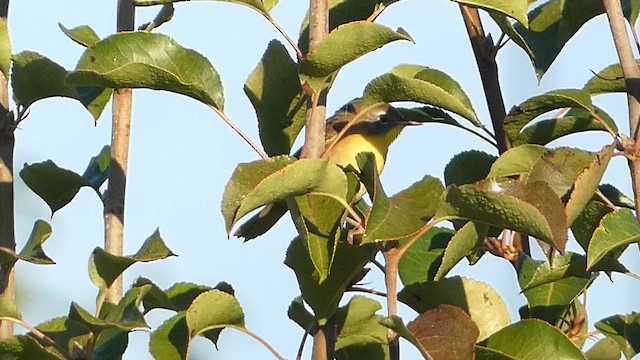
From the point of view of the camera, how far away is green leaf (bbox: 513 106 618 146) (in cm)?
205

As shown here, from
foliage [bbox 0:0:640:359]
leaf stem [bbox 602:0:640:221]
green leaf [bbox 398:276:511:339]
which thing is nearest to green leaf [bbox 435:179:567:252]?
foliage [bbox 0:0:640:359]

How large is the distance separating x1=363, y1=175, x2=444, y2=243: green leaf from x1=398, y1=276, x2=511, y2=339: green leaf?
8.7 inches

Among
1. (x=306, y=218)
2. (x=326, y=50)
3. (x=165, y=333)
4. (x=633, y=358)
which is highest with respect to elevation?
(x=326, y=50)

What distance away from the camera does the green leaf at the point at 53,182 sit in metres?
2.27

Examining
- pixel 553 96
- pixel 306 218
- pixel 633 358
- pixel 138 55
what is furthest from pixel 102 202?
pixel 633 358

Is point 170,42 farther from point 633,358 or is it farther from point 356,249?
point 633,358

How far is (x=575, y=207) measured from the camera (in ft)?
5.28

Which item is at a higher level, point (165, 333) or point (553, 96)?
point (553, 96)

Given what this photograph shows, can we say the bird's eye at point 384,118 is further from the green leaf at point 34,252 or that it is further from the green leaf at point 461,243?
the green leaf at point 461,243

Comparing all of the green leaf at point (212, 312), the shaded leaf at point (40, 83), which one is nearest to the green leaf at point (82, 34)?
the shaded leaf at point (40, 83)

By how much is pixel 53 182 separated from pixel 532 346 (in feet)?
3.91

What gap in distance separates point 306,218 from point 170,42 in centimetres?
37

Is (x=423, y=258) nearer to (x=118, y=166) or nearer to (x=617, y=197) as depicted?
(x=617, y=197)

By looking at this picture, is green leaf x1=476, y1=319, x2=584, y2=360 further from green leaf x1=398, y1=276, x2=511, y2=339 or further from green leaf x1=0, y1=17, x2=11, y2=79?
green leaf x1=0, y1=17, x2=11, y2=79
